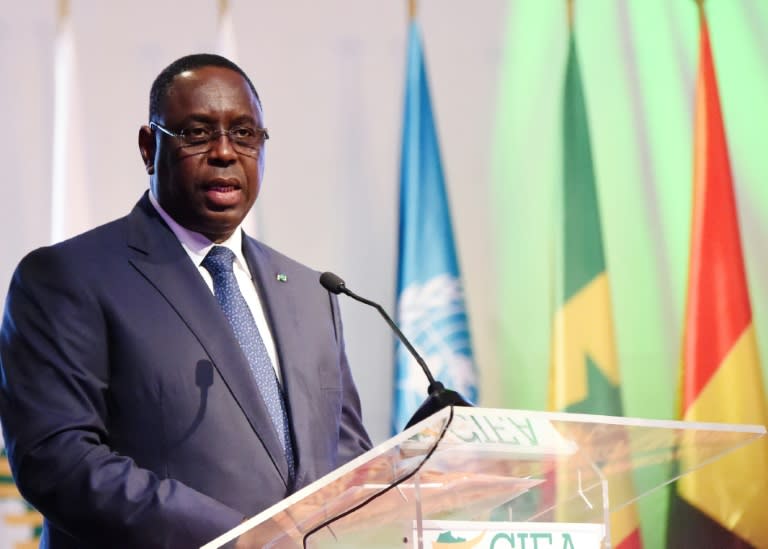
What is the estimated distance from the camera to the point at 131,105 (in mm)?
4680

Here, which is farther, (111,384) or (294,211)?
(294,211)

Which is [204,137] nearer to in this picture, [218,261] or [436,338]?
[218,261]

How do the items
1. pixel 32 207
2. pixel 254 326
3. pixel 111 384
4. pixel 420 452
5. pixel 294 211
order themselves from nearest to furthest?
pixel 420 452 < pixel 111 384 < pixel 254 326 < pixel 32 207 < pixel 294 211

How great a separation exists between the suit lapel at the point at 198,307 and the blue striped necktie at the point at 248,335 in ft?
0.19

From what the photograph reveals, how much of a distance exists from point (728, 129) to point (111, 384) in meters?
3.75

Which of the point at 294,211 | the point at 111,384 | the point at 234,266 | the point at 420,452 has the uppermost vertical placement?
the point at 294,211

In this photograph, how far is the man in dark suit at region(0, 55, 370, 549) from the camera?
1.94 m

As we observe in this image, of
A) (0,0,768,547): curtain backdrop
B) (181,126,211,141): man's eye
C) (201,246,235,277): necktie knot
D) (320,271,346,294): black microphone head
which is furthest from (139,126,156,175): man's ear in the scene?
(0,0,768,547): curtain backdrop

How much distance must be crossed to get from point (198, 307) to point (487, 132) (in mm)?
3063

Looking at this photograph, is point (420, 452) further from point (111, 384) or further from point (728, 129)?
point (728, 129)

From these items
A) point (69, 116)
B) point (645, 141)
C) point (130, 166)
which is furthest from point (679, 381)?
point (69, 116)

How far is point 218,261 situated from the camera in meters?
2.42

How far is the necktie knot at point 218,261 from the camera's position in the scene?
2.41 m

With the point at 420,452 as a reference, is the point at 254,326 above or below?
above
